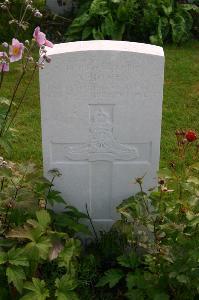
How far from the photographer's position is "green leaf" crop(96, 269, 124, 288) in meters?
3.22

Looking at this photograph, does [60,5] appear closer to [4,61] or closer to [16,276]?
[4,61]

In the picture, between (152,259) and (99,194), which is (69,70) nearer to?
(99,194)

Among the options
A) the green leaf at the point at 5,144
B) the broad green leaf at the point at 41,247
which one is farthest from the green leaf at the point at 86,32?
the broad green leaf at the point at 41,247

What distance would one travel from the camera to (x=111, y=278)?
324 centimetres

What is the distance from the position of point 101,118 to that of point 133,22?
464 cm

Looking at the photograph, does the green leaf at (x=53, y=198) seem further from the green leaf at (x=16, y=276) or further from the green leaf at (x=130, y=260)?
the green leaf at (x=16, y=276)

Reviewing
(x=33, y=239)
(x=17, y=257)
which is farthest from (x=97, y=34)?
(x=17, y=257)

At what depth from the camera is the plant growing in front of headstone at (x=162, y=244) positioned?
2904 mm

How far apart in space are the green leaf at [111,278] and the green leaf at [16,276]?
60cm

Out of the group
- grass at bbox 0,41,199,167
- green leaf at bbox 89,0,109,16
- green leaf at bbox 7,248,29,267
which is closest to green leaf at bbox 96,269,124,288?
green leaf at bbox 7,248,29,267

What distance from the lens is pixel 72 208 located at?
3471 mm

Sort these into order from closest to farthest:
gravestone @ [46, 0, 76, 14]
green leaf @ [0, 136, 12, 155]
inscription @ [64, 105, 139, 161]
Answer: green leaf @ [0, 136, 12, 155], inscription @ [64, 105, 139, 161], gravestone @ [46, 0, 76, 14]

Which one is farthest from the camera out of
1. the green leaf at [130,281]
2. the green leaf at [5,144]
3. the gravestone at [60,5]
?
the gravestone at [60,5]

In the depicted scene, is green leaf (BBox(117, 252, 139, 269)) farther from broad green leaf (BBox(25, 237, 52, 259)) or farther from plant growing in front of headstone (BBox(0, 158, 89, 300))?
broad green leaf (BBox(25, 237, 52, 259))
